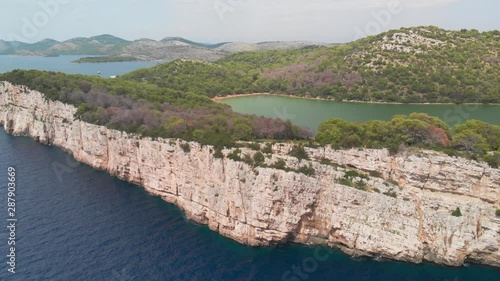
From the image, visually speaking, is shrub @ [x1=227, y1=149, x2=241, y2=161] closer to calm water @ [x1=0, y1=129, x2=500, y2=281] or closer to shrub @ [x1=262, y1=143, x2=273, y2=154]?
shrub @ [x1=262, y1=143, x2=273, y2=154]

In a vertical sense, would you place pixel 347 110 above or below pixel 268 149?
above

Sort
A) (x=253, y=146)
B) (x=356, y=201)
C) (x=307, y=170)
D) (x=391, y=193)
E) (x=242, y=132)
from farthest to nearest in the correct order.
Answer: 1. (x=242, y=132)
2. (x=253, y=146)
3. (x=307, y=170)
4. (x=356, y=201)
5. (x=391, y=193)

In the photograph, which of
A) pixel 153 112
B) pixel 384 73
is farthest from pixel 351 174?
pixel 384 73

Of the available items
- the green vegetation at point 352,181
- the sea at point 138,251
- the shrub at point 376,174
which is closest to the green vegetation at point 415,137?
the shrub at point 376,174

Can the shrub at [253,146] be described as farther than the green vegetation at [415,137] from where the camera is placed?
Yes

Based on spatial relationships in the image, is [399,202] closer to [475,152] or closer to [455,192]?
[455,192]

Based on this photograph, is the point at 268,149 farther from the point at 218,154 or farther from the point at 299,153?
the point at 218,154

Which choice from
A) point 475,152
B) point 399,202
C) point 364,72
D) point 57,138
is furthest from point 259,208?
point 364,72

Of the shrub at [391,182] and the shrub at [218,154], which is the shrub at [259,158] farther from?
the shrub at [391,182]
